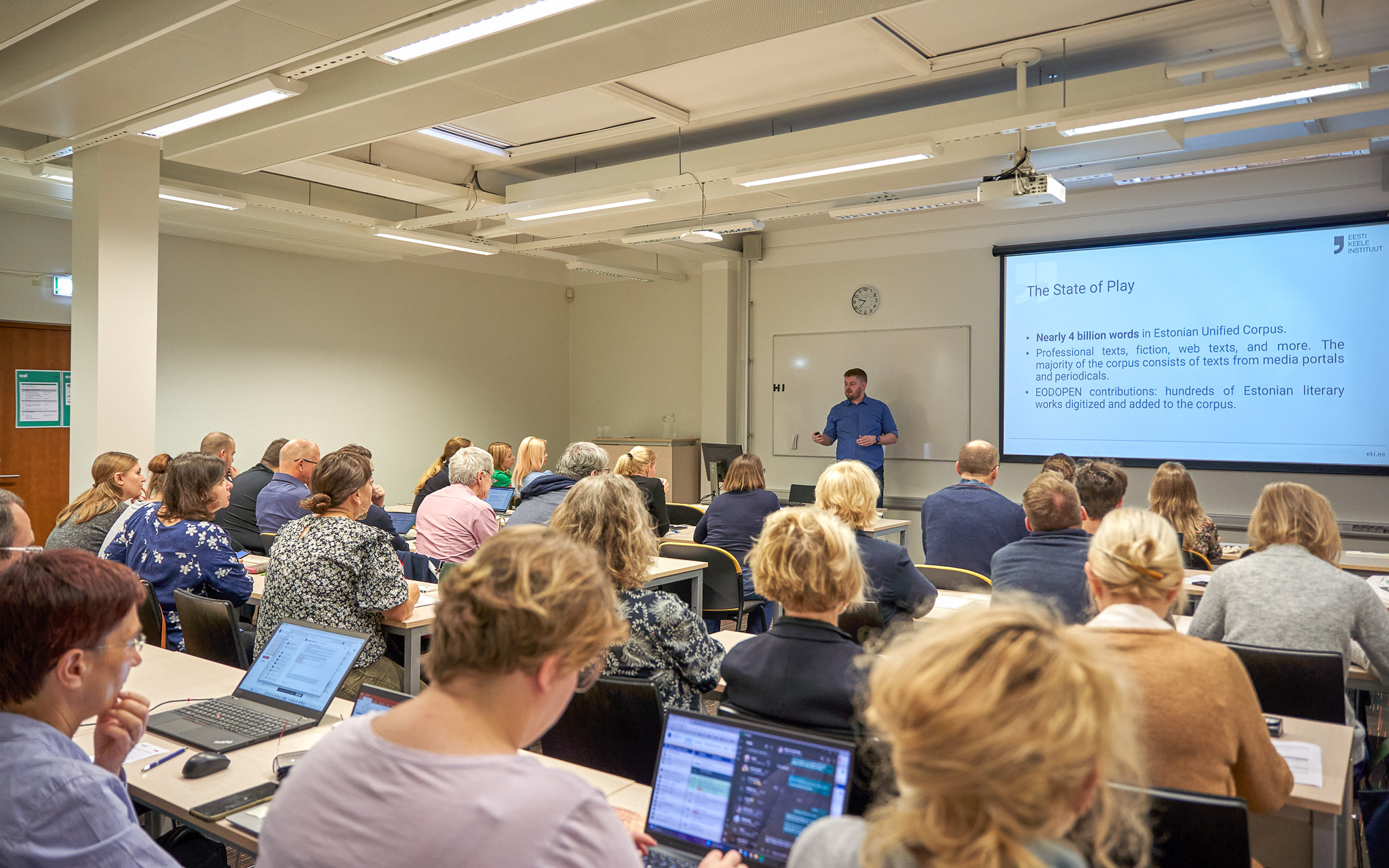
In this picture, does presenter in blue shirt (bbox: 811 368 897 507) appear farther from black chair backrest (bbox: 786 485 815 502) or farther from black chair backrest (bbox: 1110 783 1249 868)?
black chair backrest (bbox: 1110 783 1249 868)

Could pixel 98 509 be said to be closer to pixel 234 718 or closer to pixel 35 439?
pixel 234 718

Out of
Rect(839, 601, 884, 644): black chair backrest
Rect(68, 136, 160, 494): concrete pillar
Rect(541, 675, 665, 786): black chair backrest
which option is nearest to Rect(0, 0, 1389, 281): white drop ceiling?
Rect(68, 136, 160, 494): concrete pillar

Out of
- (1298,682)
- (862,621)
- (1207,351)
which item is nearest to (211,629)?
(862,621)

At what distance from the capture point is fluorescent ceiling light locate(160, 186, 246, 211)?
612cm

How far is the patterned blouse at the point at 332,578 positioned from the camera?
3.02 m

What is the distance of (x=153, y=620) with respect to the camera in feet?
11.2

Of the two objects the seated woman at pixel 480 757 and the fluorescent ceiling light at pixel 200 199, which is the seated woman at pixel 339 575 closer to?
the seated woman at pixel 480 757

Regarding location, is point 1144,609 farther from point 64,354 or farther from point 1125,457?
point 64,354

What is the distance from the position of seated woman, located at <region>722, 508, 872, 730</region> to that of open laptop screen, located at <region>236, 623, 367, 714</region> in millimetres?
1005

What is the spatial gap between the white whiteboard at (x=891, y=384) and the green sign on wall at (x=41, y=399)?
628cm

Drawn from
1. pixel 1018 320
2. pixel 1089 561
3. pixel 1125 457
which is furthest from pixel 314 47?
pixel 1125 457

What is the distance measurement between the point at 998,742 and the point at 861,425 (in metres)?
7.78

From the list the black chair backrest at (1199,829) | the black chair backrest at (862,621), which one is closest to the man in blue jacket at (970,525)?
the black chair backrest at (862,621)

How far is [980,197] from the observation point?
19.0 ft
